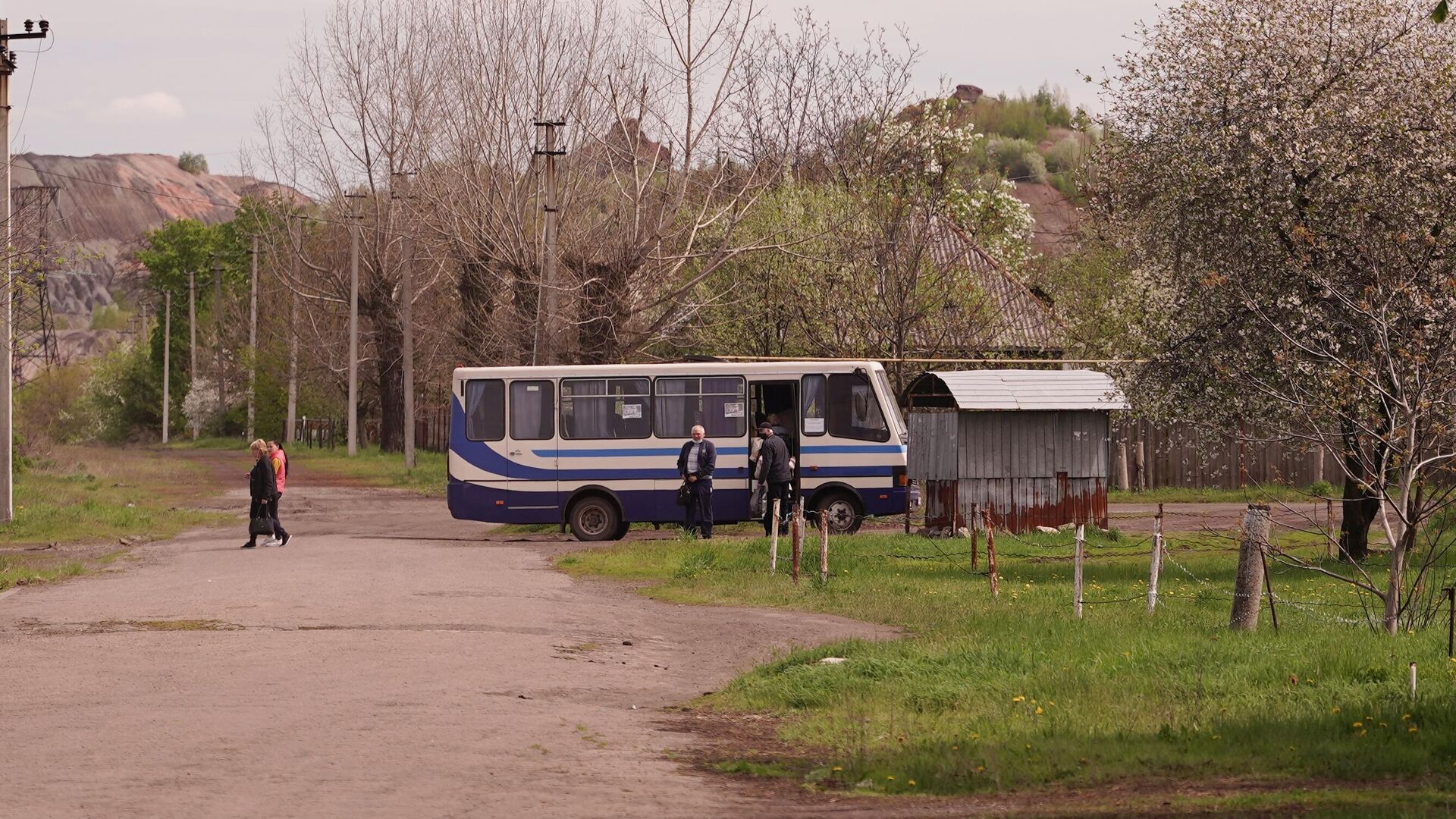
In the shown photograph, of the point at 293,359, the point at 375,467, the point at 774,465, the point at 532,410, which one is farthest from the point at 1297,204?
Answer: the point at 293,359

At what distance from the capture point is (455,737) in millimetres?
9266

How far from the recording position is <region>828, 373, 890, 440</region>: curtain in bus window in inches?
1059

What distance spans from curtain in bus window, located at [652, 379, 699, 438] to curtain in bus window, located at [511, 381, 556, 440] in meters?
1.71

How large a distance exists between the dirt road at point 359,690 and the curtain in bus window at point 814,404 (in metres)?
7.61

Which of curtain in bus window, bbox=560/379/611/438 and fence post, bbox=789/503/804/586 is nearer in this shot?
fence post, bbox=789/503/804/586

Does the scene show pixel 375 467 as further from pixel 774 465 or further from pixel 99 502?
pixel 774 465

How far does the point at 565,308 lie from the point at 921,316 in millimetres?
7691

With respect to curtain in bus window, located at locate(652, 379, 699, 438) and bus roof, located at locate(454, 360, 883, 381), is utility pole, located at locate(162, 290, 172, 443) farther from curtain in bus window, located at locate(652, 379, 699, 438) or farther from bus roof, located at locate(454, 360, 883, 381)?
curtain in bus window, located at locate(652, 379, 699, 438)

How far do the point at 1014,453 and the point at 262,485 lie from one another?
446 inches

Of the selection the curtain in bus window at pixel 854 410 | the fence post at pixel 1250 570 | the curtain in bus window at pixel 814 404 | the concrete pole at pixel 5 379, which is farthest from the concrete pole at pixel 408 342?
the fence post at pixel 1250 570

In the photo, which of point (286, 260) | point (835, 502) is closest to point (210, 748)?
point (835, 502)

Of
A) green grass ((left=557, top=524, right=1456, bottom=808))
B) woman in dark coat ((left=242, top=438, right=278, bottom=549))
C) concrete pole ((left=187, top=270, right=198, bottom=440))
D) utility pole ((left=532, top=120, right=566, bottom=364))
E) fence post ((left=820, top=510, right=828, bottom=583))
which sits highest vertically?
concrete pole ((left=187, top=270, right=198, bottom=440))

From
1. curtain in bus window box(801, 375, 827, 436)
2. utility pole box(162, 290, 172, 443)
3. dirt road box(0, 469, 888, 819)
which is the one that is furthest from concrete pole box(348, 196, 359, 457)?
utility pole box(162, 290, 172, 443)

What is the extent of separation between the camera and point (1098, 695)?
10.5 metres
